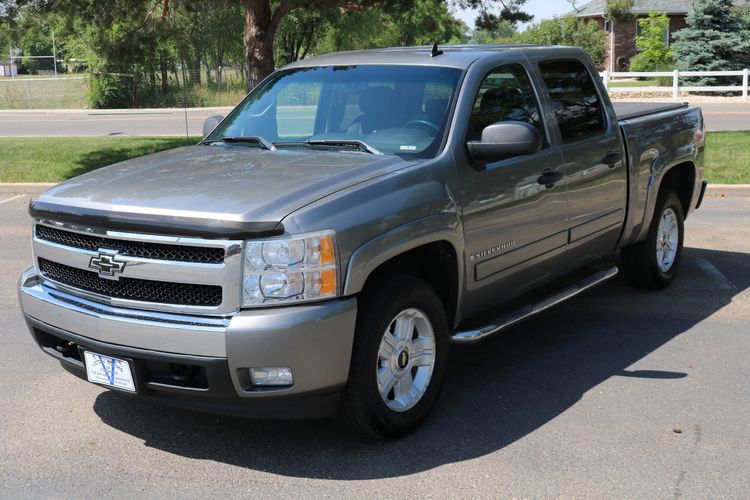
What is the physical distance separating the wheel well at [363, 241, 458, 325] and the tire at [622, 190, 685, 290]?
277 cm

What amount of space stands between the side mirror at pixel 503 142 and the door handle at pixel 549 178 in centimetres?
52

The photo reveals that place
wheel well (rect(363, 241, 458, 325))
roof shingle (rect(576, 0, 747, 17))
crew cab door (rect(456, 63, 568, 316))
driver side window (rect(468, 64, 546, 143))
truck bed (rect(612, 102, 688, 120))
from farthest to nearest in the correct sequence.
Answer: roof shingle (rect(576, 0, 747, 17)) → truck bed (rect(612, 102, 688, 120)) → driver side window (rect(468, 64, 546, 143)) → crew cab door (rect(456, 63, 568, 316)) → wheel well (rect(363, 241, 458, 325))

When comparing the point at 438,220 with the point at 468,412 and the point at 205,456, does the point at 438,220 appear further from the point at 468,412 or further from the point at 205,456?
the point at 205,456

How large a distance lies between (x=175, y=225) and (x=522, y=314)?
2240 mm

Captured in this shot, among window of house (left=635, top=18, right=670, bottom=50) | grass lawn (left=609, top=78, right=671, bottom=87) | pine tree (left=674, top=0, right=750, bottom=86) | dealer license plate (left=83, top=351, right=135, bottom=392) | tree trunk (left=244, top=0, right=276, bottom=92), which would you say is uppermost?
window of house (left=635, top=18, right=670, bottom=50)

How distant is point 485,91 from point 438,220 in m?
1.12

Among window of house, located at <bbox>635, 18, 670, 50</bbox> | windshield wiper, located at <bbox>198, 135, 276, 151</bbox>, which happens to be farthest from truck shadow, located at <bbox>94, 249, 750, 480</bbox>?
window of house, located at <bbox>635, 18, 670, 50</bbox>

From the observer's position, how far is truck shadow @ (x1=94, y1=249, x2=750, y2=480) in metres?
4.34

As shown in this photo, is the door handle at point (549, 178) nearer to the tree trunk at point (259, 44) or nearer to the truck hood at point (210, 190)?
the truck hood at point (210, 190)

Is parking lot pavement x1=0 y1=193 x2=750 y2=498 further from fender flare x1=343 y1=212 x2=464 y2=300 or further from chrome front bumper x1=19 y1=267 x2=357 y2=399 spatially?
fender flare x1=343 y1=212 x2=464 y2=300

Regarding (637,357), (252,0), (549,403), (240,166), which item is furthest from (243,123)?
(252,0)

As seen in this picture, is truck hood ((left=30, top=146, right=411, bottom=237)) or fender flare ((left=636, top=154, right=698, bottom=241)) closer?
truck hood ((left=30, top=146, right=411, bottom=237))

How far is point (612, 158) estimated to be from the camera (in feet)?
→ 20.4

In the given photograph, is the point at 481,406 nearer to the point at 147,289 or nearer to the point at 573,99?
the point at 147,289
